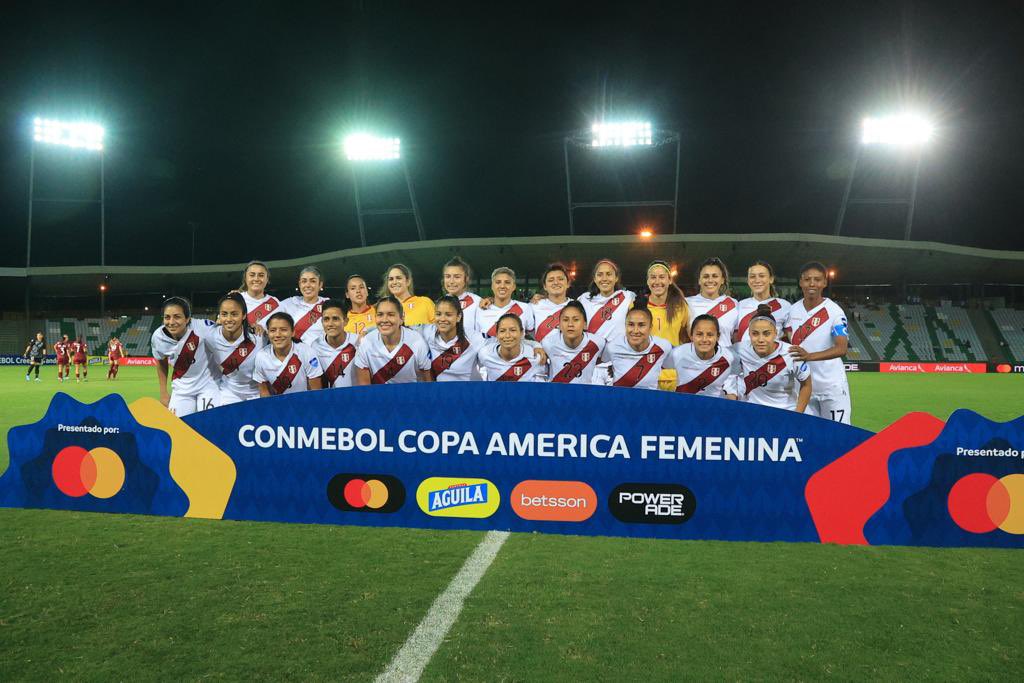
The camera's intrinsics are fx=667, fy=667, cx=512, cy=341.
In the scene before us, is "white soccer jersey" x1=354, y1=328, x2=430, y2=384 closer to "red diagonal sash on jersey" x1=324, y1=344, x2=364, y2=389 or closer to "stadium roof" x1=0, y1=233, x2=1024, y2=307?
"red diagonal sash on jersey" x1=324, y1=344, x2=364, y2=389

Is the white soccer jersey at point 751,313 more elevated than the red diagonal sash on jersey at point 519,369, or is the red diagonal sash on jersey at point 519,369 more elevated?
the white soccer jersey at point 751,313

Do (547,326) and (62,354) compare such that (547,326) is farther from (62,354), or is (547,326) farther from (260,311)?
(62,354)

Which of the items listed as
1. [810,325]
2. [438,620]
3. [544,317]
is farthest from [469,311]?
[438,620]

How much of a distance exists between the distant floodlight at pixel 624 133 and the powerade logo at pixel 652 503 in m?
25.9

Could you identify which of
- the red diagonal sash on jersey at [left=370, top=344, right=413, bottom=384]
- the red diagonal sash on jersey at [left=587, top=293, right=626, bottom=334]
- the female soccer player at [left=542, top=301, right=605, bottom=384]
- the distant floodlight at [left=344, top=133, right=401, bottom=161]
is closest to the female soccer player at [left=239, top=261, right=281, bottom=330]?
the red diagonal sash on jersey at [left=370, top=344, right=413, bottom=384]

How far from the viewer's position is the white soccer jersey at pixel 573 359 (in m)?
5.09

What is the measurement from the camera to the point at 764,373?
5.13 metres

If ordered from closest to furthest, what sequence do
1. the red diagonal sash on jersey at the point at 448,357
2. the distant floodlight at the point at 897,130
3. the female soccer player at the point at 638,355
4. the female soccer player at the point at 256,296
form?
the female soccer player at the point at 638,355 → the red diagonal sash on jersey at the point at 448,357 → the female soccer player at the point at 256,296 → the distant floodlight at the point at 897,130

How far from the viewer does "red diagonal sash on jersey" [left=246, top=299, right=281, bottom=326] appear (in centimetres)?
646

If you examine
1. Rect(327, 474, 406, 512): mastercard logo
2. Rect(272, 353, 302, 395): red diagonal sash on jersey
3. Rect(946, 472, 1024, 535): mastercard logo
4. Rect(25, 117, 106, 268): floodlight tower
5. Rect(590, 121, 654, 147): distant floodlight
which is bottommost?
Rect(946, 472, 1024, 535): mastercard logo

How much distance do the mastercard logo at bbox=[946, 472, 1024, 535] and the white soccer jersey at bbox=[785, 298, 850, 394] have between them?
2143mm

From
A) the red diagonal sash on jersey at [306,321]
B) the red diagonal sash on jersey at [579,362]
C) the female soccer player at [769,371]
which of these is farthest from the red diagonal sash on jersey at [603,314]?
the red diagonal sash on jersey at [306,321]

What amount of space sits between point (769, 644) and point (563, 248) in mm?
23742

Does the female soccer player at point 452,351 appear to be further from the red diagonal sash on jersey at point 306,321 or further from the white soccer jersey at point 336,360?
the red diagonal sash on jersey at point 306,321
